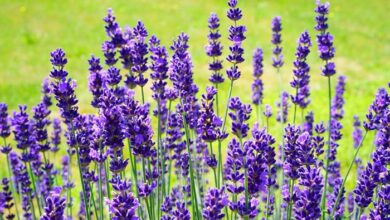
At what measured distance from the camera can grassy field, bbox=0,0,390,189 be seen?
492 inches

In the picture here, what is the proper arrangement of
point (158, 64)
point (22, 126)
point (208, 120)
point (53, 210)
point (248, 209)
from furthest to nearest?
point (22, 126)
point (158, 64)
point (208, 120)
point (248, 209)
point (53, 210)

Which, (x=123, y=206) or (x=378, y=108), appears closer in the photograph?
(x=123, y=206)

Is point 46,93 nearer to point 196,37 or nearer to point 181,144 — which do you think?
point 181,144

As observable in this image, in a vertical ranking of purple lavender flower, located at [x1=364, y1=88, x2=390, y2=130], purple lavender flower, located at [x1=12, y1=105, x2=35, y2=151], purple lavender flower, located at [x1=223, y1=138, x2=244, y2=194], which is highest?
purple lavender flower, located at [x1=12, y1=105, x2=35, y2=151]

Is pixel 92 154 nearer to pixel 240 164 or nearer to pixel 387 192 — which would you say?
pixel 240 164

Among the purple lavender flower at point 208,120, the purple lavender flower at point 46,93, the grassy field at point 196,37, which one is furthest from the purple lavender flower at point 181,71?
the grassy field at point 196,37

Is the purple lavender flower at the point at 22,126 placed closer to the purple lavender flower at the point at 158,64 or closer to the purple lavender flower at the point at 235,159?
the purple lavender flower at the point at 158,64

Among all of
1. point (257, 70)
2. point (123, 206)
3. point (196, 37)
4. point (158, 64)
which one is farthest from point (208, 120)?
point (196, 37)

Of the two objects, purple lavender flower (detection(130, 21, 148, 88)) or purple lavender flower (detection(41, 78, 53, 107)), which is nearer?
purple lavender flower (detection(130, 21, 148, 88))

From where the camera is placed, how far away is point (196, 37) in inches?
671

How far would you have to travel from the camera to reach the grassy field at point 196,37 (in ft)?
41.0

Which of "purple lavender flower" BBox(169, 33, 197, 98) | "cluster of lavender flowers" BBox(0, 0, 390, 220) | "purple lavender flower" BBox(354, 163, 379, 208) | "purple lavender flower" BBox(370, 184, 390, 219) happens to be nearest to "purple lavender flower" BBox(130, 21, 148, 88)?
"cluster of lavender flowers" BBox(0, 0, 390, 220)

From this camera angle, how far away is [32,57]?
51.5 feet

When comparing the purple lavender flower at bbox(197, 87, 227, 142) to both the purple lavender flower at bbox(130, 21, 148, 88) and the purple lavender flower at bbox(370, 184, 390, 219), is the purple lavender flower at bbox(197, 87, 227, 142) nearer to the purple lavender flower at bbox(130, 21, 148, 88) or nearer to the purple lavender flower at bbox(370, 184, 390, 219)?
the purple lavender flower at bbox(130, 21, 148, 88)
